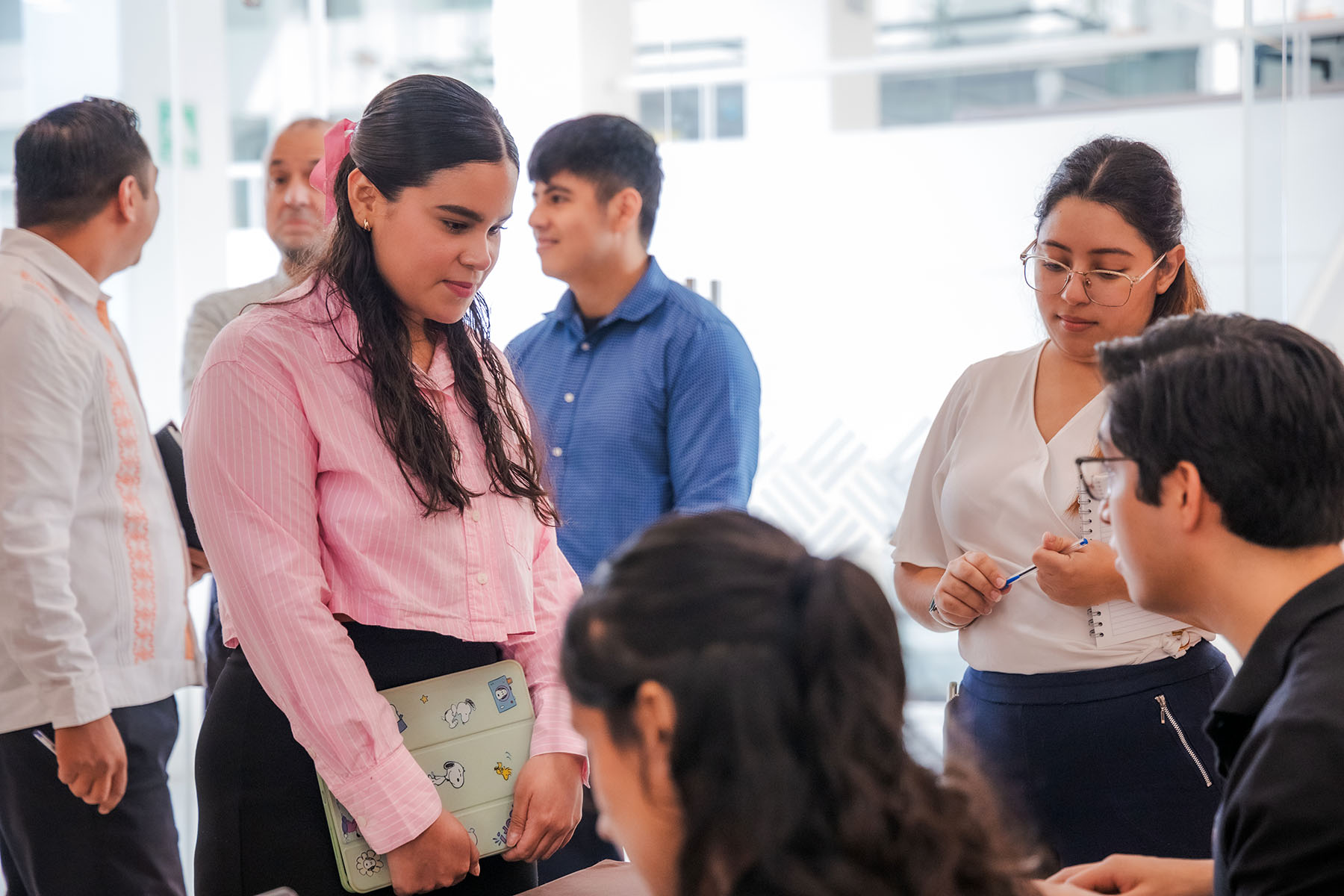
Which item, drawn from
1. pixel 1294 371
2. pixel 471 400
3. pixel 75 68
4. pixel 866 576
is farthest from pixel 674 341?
pixel 75 68

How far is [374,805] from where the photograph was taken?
131 cm

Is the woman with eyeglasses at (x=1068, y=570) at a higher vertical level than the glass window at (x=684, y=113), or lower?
lower

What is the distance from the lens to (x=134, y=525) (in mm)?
2146

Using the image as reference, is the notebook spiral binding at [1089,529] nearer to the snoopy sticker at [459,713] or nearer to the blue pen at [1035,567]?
the blue pen at [1035,567]

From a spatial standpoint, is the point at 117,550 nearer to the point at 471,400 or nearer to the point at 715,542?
the point at 471,400

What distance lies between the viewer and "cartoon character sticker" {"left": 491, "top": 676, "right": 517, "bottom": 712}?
1.45 meters

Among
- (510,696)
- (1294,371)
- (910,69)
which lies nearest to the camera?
(1294,371)

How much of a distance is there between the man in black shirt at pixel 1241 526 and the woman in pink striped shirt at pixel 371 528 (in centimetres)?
67

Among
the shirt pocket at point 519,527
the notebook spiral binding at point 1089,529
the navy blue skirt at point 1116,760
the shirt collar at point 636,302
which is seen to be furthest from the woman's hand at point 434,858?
the shirt collar at point 636,302

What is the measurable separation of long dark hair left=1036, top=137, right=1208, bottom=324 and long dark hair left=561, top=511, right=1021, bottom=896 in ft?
3.71

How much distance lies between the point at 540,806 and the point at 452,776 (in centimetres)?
11

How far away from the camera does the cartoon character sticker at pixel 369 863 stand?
135 centimetres

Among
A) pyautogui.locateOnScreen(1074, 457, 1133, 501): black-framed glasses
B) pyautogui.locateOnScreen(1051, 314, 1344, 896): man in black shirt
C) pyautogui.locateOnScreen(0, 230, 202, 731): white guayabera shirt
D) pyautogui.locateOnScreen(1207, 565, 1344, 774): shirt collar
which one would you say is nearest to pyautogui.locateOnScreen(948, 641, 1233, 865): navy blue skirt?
pyautogui.locateOnScreen(1074, 457, 1133, 501): black-framed glasses

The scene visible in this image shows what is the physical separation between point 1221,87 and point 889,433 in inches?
52.6
